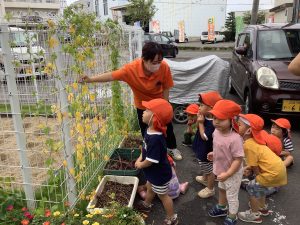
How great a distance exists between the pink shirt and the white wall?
42099 mm


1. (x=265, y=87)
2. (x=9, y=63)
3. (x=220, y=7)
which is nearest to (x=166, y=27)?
(x=220, y=7)

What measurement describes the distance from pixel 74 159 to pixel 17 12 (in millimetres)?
1400

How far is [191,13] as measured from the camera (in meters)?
Result: 42.9

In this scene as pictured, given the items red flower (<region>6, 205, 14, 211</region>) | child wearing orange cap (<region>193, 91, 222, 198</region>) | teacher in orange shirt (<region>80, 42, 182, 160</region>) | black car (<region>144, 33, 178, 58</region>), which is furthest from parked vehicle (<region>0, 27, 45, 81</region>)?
black car (<region>144, 33, 178, 58</region>)

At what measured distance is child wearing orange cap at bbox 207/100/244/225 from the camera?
2.64 metres

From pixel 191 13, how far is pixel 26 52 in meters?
43.3

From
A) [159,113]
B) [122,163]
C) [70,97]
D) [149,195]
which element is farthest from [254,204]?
[70,97]

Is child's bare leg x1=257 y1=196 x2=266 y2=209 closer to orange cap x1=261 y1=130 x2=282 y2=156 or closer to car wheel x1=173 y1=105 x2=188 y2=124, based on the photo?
orange cap x1=261 y1=130 x2=282 y2=156

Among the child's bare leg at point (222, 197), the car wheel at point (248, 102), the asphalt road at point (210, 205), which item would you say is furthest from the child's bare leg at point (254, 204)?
the car wheel at point (248, 102)

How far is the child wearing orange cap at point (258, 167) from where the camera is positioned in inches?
113

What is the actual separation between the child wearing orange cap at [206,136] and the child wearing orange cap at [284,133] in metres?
1.09

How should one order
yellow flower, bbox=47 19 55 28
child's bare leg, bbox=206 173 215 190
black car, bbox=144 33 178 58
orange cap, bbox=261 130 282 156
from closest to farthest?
yellow flower, bbox=47 19 55 28, child's bare leg, bbox=206 173 215 190, orange cap, bbox=261 130 282 156, black car, bbox=144 33 178 58

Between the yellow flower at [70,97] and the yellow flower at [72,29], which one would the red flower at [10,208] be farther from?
the yellow flower at [72,29]

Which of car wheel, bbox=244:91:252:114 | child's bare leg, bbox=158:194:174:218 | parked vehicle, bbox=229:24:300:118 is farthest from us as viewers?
car wheel, bbox=244:91:252:114
